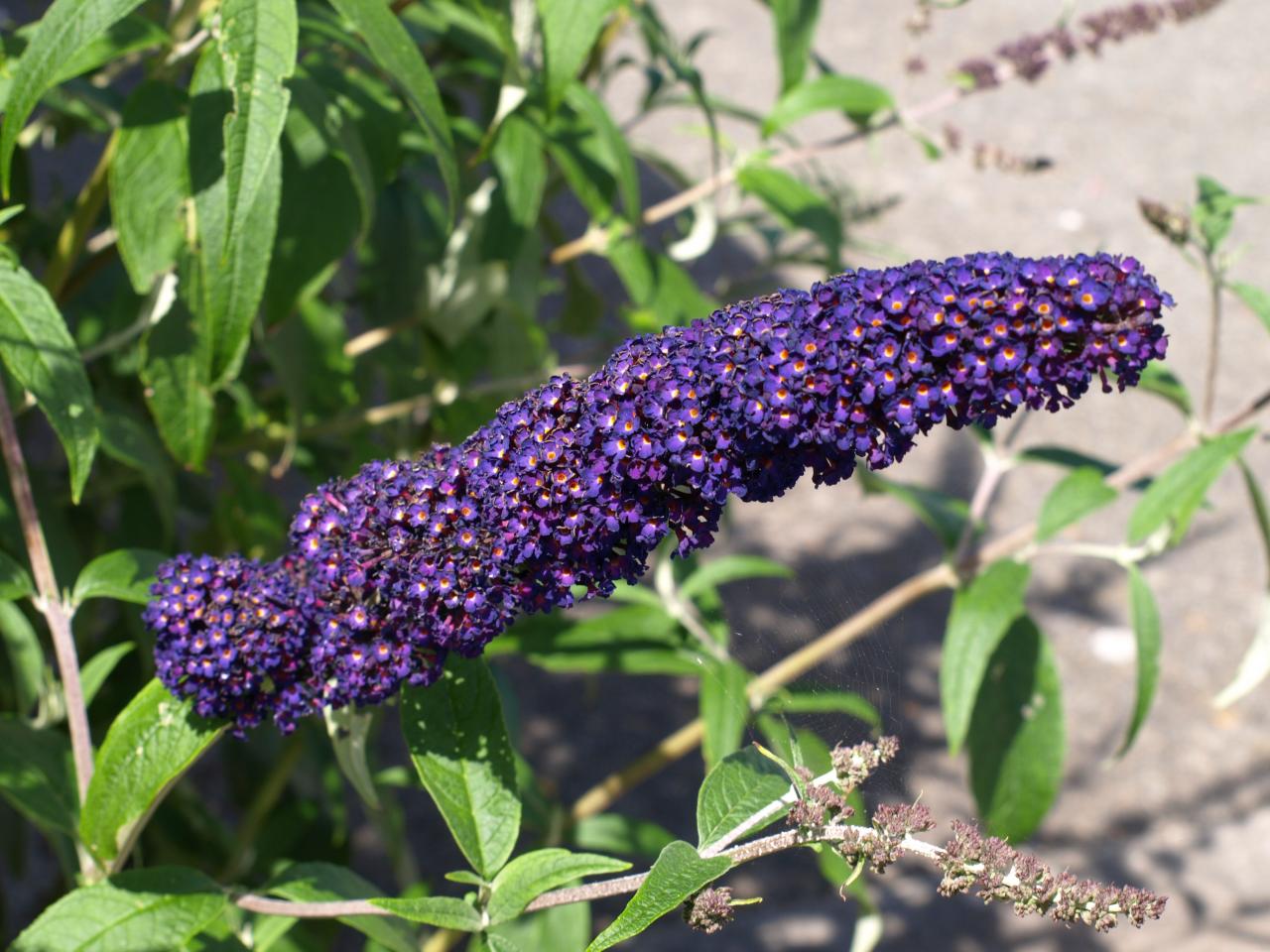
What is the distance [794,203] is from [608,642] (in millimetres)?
1054

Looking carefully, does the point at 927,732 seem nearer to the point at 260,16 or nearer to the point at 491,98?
the point at 491,98

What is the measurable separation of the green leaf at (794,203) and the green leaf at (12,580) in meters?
1.69

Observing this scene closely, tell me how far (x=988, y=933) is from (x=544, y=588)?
3.23 meters

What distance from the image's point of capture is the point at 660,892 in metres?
1.35

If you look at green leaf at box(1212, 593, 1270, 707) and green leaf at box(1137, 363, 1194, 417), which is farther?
green leaf at box(1212, 593, 1270, 707)

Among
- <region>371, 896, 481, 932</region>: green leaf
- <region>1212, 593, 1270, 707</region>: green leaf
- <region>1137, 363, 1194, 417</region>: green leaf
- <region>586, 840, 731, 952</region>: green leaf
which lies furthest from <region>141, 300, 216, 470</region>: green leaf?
<region>1212, 593, 1270, 707</region>: green leaf

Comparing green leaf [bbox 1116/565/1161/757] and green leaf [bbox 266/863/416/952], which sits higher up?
green leaf [bbox 266/863/416/952]

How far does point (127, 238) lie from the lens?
203cm

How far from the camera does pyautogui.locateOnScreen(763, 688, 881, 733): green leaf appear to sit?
6.94 feet

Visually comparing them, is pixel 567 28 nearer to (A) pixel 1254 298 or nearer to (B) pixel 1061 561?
(A) pixel 1254 298

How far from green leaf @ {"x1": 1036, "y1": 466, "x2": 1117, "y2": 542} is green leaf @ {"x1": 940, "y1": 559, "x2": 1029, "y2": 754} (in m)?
0.11

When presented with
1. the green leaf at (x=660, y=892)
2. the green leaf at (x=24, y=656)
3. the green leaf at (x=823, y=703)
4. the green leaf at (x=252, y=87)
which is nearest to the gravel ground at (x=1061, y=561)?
the green leaf at (x=823, y=703)

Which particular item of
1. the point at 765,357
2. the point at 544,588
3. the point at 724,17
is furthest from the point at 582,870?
the point at 724,17

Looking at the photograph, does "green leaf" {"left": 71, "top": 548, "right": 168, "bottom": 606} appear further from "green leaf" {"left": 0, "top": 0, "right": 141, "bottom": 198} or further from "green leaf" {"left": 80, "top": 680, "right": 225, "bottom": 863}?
"green leaf" {"left": 0, "top": 0, "right": 141, "bottom": 198}
